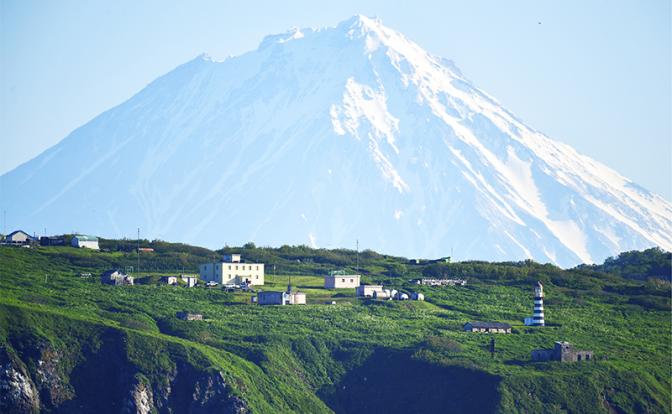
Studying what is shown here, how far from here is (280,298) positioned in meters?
134

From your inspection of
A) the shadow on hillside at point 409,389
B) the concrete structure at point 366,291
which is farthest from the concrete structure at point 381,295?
the shadow on hillside at point 409,389

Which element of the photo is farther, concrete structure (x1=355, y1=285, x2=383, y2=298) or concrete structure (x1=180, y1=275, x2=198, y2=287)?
concrete structure (x1=355, y1=285, x2=383, y2=298)

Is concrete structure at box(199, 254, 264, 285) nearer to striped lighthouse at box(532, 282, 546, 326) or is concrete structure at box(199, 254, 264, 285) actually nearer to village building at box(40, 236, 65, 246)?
village building at box(40, 236, 65, 246)

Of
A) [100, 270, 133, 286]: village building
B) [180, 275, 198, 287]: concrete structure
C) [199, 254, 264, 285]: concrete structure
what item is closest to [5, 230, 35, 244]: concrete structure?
[199, 254, 264, 285]: concrete structure

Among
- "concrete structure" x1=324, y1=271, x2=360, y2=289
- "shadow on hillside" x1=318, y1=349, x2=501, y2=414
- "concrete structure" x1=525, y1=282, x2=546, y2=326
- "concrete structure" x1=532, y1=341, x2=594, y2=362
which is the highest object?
"concrete structure" x1=324, y1=271, x2=360, y2=289

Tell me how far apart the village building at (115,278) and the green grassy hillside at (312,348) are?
1.18 m

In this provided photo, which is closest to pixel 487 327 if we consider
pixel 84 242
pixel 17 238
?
pixel 84 242

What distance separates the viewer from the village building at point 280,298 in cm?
13450

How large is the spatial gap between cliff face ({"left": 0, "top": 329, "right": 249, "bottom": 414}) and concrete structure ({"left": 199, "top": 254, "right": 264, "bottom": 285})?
35.3 metres

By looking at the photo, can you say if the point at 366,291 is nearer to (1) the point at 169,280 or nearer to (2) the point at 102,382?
(1) the point at 169,280

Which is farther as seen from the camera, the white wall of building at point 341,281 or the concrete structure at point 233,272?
the white wall of building at point 341,281

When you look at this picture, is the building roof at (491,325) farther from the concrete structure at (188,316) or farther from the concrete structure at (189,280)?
the concrete structure at (189,280)

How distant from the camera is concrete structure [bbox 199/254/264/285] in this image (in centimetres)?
14588

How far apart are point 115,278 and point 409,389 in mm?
35242
